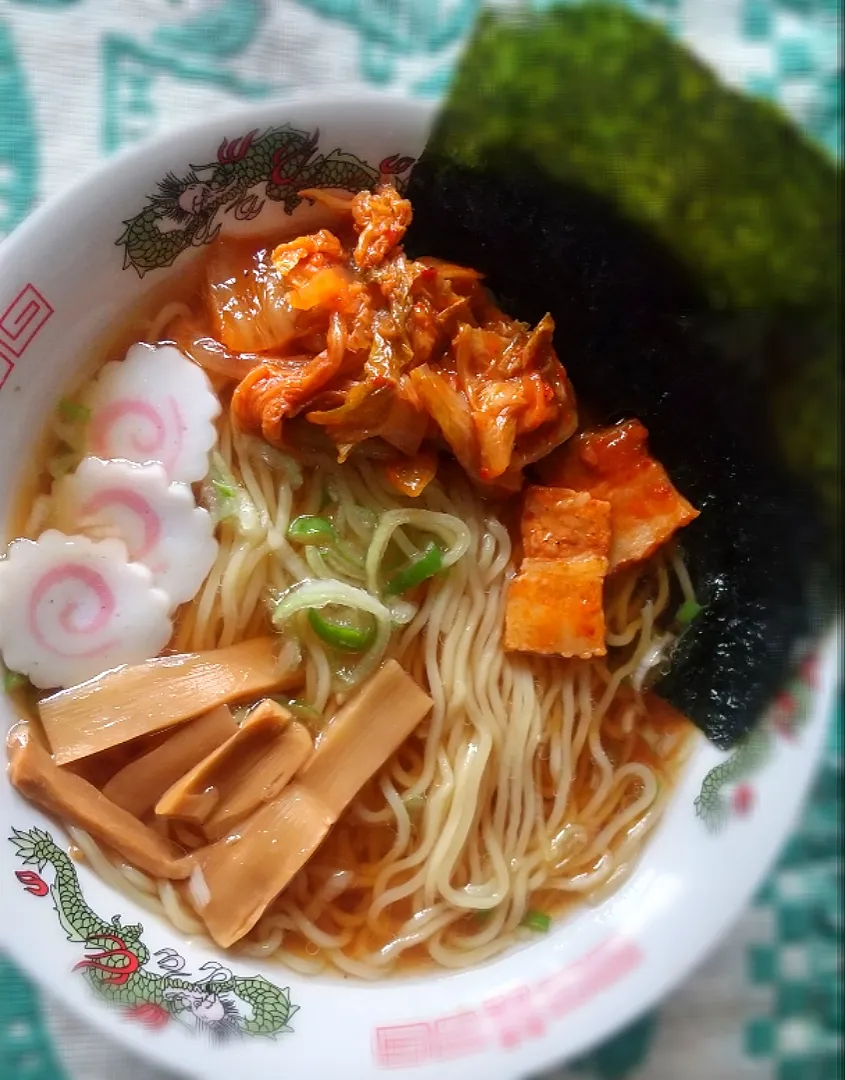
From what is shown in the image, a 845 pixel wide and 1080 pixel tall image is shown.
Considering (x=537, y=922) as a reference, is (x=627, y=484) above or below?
above

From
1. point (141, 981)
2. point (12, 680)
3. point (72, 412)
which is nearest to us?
point (141, 981)

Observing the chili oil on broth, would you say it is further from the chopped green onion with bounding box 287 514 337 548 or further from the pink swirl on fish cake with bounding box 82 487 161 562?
the pink swirl on fish cake with bounding box 82 487 161 562

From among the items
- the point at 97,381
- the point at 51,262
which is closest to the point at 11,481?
the point at 97,381

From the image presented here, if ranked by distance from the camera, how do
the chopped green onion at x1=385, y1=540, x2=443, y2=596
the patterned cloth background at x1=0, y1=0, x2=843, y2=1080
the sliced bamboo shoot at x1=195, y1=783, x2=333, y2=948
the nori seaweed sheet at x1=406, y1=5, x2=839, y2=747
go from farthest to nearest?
the chopped green onion at x1=385, y1=540, x2=443, y2=596, the sliced bamboo shoot at x1=195, y1=783, x2=333, y2=948, the nori seaweed sheet at x1=406, y1=5, x2=839, y2=747, the patterned cloth background at x1=0, y1=0, x2=843, y2=1080

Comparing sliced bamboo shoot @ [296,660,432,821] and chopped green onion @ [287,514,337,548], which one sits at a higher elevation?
chopped green onion @ [287,514,337,548]

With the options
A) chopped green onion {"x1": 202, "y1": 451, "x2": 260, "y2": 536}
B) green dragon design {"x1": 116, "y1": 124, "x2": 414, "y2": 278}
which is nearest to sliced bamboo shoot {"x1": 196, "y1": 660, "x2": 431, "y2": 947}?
chopped green onion {"x1": 202, "y1": 451, "x2": 260, "y2": 536}

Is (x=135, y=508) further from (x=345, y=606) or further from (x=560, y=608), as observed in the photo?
(x=560, y=608)

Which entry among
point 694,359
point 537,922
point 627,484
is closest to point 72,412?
point 627,484
